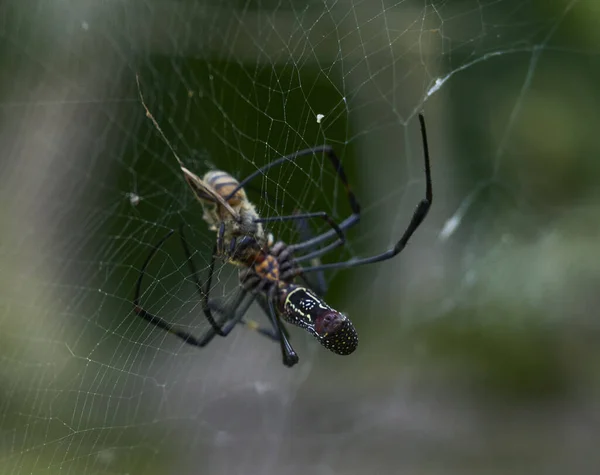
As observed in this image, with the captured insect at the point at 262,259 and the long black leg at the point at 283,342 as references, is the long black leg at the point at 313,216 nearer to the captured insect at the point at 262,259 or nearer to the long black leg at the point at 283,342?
the captured insect at the point at 262,259

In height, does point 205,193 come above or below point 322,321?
above

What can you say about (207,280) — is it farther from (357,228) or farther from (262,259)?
(357,228)

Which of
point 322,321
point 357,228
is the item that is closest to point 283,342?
point 322,321

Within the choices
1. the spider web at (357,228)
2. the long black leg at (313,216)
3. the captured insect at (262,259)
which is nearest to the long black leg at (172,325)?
the captured insect at (262,259)

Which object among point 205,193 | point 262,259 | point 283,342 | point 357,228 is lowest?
point 357,228

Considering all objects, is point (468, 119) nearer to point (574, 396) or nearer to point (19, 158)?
point (574, 396)
